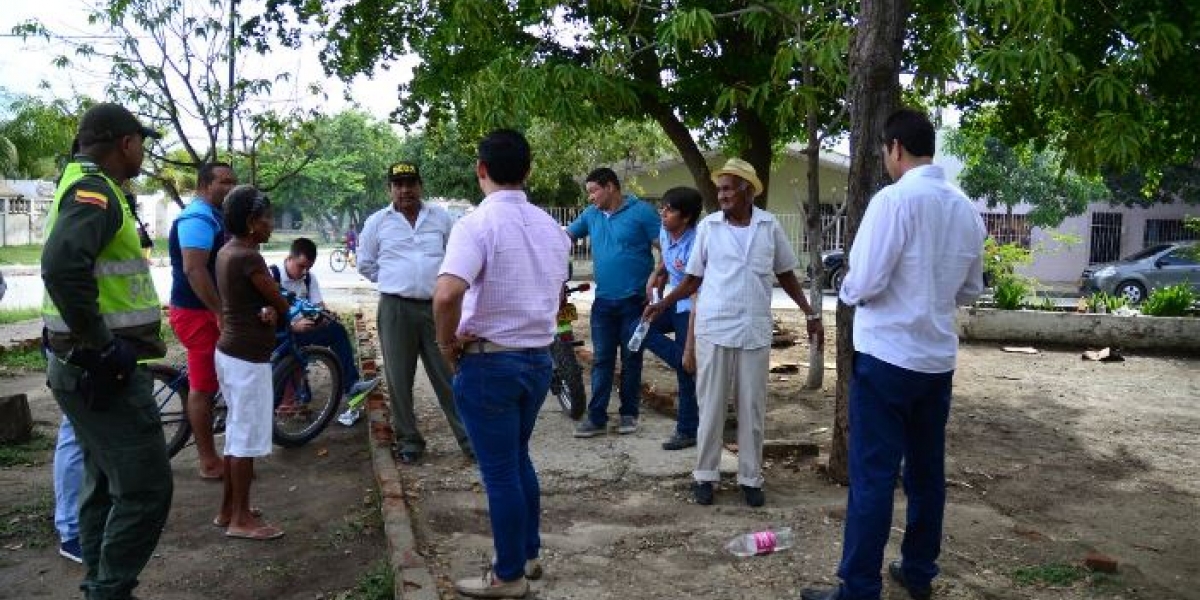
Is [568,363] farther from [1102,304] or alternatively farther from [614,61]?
[1102,304]

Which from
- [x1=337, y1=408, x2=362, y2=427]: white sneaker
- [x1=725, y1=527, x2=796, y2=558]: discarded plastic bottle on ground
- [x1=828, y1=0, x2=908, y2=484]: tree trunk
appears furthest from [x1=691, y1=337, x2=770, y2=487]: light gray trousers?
[x1=337, y1=408, x2=362, y2=427]: white sneaker

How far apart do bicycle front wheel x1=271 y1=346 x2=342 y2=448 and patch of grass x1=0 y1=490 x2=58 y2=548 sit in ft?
5.16

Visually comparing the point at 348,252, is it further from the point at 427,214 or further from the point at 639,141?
the point at 427,214

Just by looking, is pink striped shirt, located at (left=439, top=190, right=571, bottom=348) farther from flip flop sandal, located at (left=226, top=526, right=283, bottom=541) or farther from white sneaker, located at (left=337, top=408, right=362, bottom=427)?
white sneaker, located at (left=337, top=408, right=362, bottom=427)

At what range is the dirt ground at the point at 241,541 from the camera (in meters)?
4.25

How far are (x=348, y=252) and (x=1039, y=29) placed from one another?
28.3 meters

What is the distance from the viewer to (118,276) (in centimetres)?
350

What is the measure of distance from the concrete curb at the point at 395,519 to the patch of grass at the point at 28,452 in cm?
215

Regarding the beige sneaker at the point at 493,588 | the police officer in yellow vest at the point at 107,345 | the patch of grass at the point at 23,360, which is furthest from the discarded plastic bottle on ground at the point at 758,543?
the patch of grass at the point at 23,360

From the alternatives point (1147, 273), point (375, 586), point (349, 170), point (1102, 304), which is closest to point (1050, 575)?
point (375, 586)

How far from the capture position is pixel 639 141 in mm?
24172

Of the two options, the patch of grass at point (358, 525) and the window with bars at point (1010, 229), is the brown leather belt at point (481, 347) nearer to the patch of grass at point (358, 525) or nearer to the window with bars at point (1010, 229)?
the patch of grass at point (358, 525)

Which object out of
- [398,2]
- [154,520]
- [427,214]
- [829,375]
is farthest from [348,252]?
[154,520]

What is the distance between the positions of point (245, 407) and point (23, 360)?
6813 mm
